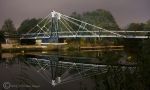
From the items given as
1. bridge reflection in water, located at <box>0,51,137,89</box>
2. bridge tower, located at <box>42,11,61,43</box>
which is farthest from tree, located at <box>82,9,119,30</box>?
bridge reflection in water, located at <box>0,51,137,89</box>

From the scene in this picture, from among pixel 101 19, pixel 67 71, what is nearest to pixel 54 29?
pixel 101 19

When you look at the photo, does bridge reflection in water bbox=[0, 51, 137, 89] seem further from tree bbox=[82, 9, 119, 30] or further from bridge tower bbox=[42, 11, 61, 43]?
tree bbox=[82, 9, 119, 30]

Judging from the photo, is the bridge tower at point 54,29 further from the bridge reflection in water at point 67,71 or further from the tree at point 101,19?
the bridge reflection in water at point 67,71

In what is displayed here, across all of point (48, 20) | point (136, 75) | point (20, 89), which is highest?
point (48, 20)

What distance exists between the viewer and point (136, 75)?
5504 millimetres

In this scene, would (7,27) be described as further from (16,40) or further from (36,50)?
(36,50)

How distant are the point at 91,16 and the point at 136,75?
44.8 meters

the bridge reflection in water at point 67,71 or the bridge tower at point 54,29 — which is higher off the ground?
the bridge tower at point 54,29

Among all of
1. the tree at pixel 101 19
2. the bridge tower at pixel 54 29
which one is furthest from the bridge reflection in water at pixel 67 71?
the tree at pixel 101 19

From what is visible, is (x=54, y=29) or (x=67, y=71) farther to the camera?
(x=54, y=29)

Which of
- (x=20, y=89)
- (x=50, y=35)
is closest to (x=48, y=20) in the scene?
(x=50, y=35)

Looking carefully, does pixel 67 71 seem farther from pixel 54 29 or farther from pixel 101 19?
pixel 101 19

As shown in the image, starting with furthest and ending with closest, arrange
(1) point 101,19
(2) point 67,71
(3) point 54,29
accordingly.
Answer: (1) point 101,19 → (3) point 54,29 → (2) point 67,71

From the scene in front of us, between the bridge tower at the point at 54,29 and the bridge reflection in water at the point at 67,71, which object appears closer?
the bridge reflection in water at the point at 67,71
